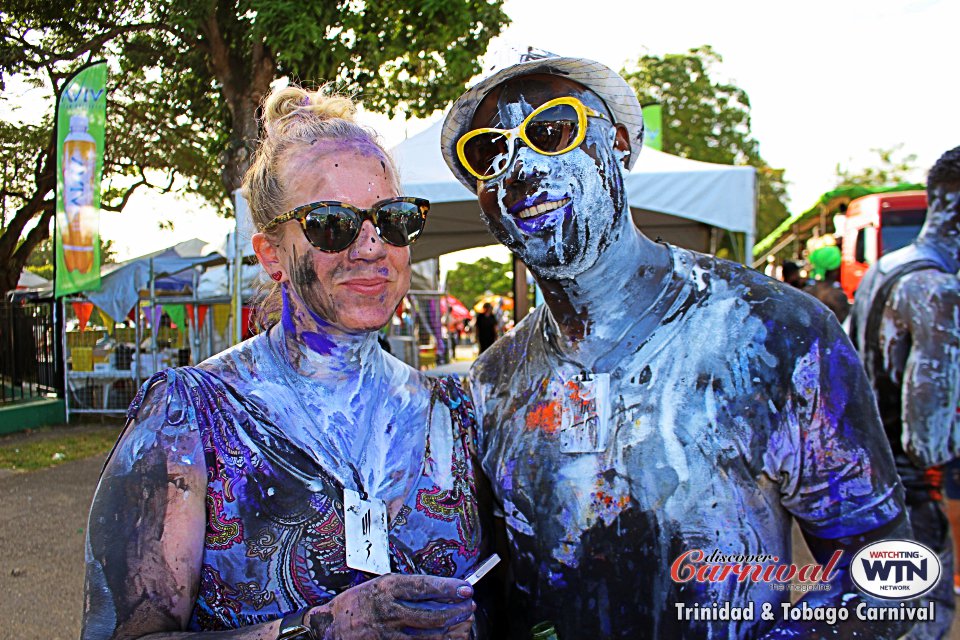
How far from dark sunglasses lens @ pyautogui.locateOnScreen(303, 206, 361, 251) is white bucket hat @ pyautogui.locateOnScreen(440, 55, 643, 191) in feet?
1.22

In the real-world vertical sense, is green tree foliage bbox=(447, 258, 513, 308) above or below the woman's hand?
above

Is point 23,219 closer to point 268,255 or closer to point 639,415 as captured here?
point 268,255

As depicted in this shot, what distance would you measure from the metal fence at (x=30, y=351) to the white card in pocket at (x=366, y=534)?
10372 mm

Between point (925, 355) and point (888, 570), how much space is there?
193cm

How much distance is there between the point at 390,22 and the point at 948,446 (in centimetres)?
733

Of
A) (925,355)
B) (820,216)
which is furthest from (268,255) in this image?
(820,216)

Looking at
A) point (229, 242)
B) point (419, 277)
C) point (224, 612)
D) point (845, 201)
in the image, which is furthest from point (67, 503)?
point (845, 201)

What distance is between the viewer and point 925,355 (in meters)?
2.95

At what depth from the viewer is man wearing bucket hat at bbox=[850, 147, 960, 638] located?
9.54 ft

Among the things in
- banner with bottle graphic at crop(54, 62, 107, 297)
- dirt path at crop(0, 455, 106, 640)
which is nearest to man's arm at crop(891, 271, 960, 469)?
dirt path at crop(0, 455, 106, 640)

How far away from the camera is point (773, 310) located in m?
1.47

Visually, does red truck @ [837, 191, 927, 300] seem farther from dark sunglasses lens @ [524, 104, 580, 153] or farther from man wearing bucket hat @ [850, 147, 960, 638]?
dark sunglasses lens @ [524, 104, 580, 153]

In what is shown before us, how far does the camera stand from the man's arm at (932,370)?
2.91 m

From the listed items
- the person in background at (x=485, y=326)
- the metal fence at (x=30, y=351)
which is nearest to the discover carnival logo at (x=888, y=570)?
the metal fence at (x=30, y=351)
